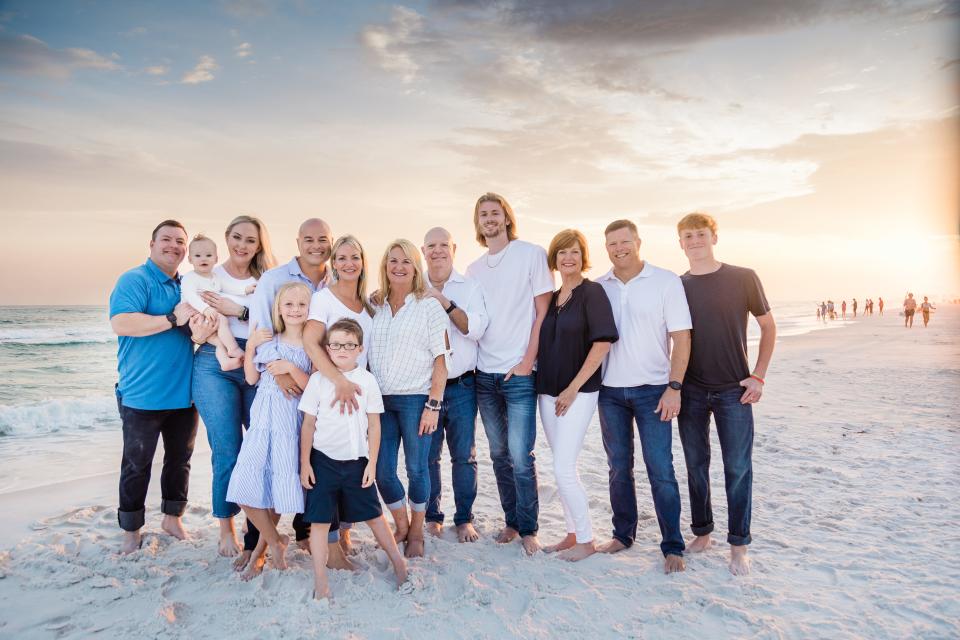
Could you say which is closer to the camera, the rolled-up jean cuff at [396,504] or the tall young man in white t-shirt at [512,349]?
the rolled-up jean cuff at [396,504]

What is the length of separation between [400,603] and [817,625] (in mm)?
2544

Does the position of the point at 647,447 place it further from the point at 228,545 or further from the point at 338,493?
the point at 228,545

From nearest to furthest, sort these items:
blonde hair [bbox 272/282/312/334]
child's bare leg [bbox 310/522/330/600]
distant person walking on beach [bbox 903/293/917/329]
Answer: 1. child's bare leg [bbox 310/522/330/600]
2. blonde hair [bbox 272/282/312/334]
3. distant person walking on beach [bbox 903/293/917/329]

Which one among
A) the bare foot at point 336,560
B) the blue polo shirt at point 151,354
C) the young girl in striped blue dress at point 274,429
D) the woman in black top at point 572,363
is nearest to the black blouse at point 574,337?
the woman in black top at point 572,363

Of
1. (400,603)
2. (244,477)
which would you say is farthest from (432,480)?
(244,477)

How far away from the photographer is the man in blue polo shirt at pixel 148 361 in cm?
412

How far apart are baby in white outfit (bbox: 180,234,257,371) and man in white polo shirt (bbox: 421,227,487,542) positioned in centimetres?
145

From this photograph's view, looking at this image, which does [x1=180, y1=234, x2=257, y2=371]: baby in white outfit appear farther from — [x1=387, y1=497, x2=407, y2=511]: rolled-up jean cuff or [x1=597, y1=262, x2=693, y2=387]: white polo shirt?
[x1=597, y1=262, x2=693, y2=387]: white polo shirt

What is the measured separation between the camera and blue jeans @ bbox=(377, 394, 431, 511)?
402 centimetres

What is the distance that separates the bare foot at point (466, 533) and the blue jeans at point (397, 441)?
705 mm

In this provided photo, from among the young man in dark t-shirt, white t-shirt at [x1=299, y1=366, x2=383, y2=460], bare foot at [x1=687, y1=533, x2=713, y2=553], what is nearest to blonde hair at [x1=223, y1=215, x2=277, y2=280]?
white t-shirt at [x1=299, y1=366, x2=383, y2=460]

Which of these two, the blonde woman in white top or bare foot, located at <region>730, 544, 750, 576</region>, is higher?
the blonde woman in white top

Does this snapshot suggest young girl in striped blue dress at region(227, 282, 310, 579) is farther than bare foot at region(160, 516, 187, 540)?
No

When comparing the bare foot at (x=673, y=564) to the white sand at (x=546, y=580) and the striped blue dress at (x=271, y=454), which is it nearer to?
the white sand at (x=546, y=580)
